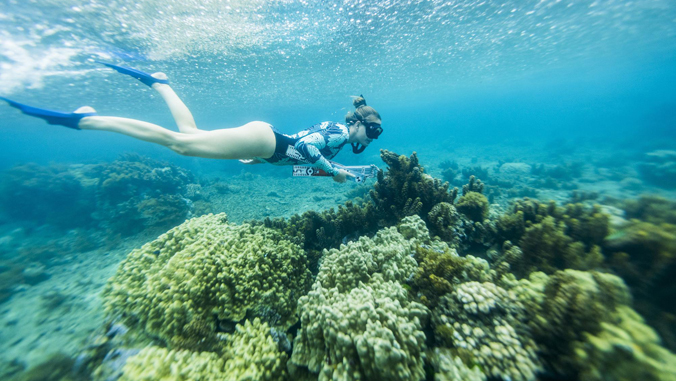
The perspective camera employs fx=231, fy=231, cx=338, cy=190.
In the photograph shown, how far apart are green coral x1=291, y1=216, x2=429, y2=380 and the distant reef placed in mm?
13

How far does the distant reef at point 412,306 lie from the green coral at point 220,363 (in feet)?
0.04

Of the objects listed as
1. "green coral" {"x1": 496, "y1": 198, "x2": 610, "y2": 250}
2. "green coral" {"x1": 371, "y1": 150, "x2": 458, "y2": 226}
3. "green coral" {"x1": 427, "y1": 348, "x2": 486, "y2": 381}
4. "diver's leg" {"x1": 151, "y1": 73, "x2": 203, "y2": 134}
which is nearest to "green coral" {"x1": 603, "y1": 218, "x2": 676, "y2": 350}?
"green coral" {"x1": 496, "y1": 198, "x2": 610, "y2": 250}

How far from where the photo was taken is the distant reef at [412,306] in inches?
66.2

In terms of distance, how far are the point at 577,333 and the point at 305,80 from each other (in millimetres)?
30230

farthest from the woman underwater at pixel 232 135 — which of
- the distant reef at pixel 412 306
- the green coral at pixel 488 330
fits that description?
the green coral at pixel 488 330

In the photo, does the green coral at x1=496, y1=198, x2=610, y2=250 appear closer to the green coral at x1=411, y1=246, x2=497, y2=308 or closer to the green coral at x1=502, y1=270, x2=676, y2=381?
the green coral at x1=411, y1=246, x2=497, y2=308

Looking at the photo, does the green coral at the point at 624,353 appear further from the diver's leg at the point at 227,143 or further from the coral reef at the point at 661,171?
the coral reef at the point at 661,171

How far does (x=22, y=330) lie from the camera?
18.9 feet

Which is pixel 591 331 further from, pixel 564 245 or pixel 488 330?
pixel 564 245

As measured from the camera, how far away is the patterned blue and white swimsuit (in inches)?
168

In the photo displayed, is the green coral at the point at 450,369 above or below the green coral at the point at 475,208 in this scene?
below

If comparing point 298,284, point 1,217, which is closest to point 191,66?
point 1,217

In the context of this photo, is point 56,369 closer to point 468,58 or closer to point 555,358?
point 555,358

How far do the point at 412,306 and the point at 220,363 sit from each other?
2005 millimetres
